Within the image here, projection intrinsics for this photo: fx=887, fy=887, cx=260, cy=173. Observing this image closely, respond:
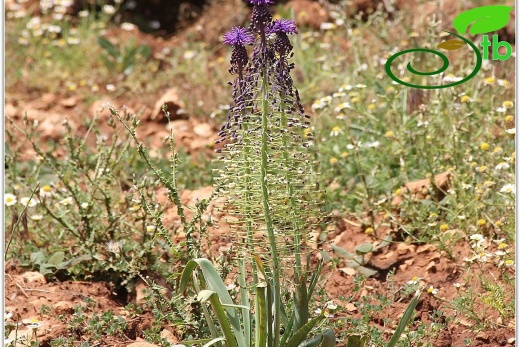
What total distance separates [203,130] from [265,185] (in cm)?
312

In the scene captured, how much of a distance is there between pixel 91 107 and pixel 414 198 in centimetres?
296

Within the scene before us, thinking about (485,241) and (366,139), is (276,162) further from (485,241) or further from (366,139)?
(366,139)

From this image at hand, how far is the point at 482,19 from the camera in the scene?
5812 millimetres

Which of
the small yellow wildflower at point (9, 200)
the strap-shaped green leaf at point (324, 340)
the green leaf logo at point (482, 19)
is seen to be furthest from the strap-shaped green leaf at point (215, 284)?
the green leaf logo at point (482, 19)

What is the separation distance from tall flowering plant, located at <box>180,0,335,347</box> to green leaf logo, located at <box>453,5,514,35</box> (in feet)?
9.97

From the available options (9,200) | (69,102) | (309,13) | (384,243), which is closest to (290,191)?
(384,243)

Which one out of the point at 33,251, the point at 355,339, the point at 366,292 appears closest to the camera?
the point at 355,339

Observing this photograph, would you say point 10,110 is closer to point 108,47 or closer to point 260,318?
point 108,47

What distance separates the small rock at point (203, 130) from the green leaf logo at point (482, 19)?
67.5 inches

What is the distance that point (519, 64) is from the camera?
4.02 meters

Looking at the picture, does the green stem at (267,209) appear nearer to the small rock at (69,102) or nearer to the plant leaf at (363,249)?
the plant leaf at (363,249)

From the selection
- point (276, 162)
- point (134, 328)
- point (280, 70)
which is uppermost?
point (280, 70)

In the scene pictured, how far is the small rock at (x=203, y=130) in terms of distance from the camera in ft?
19.0

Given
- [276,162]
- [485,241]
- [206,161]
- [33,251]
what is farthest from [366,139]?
[276,162]
